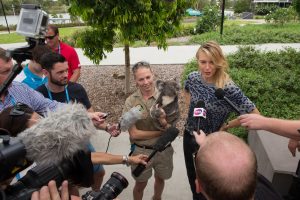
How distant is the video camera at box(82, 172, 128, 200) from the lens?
1421 millimetres

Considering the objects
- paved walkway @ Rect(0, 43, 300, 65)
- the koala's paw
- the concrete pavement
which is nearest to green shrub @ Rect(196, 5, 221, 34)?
paved walkway @ Rect(0, 43, 300, 65)

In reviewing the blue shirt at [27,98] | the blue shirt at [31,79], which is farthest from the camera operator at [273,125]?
the blue shirt at [31,79]

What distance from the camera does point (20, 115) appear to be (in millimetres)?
1839

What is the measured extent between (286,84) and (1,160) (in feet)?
19.8

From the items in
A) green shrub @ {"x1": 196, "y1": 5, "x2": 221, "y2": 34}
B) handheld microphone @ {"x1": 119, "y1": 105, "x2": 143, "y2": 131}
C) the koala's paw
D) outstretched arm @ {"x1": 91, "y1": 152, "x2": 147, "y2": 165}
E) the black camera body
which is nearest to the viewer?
the black camera body

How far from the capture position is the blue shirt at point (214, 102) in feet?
9.46

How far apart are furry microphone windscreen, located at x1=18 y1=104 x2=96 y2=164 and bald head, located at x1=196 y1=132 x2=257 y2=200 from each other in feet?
2.03

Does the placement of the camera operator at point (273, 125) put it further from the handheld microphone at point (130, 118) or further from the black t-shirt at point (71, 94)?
the black t-shirt at point (71, 94)

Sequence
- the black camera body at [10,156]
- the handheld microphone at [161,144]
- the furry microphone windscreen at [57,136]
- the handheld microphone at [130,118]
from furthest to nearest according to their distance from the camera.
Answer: the handheld microphone at [130,118] → the handheld microphone at [161,144] → the furry microphone windscreen at [57,136] → the black camera body at [10,156]

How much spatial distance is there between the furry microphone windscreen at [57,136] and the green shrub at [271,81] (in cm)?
409

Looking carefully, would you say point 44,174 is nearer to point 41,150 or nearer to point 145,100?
point 41,150

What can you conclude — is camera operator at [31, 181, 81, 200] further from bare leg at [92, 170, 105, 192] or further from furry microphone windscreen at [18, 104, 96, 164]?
bare leg at [92, 170, 105, 192]

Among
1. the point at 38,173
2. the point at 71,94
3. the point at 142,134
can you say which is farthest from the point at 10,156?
the point at 71,94

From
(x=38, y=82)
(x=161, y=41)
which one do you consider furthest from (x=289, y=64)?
(x=38, y=82)
